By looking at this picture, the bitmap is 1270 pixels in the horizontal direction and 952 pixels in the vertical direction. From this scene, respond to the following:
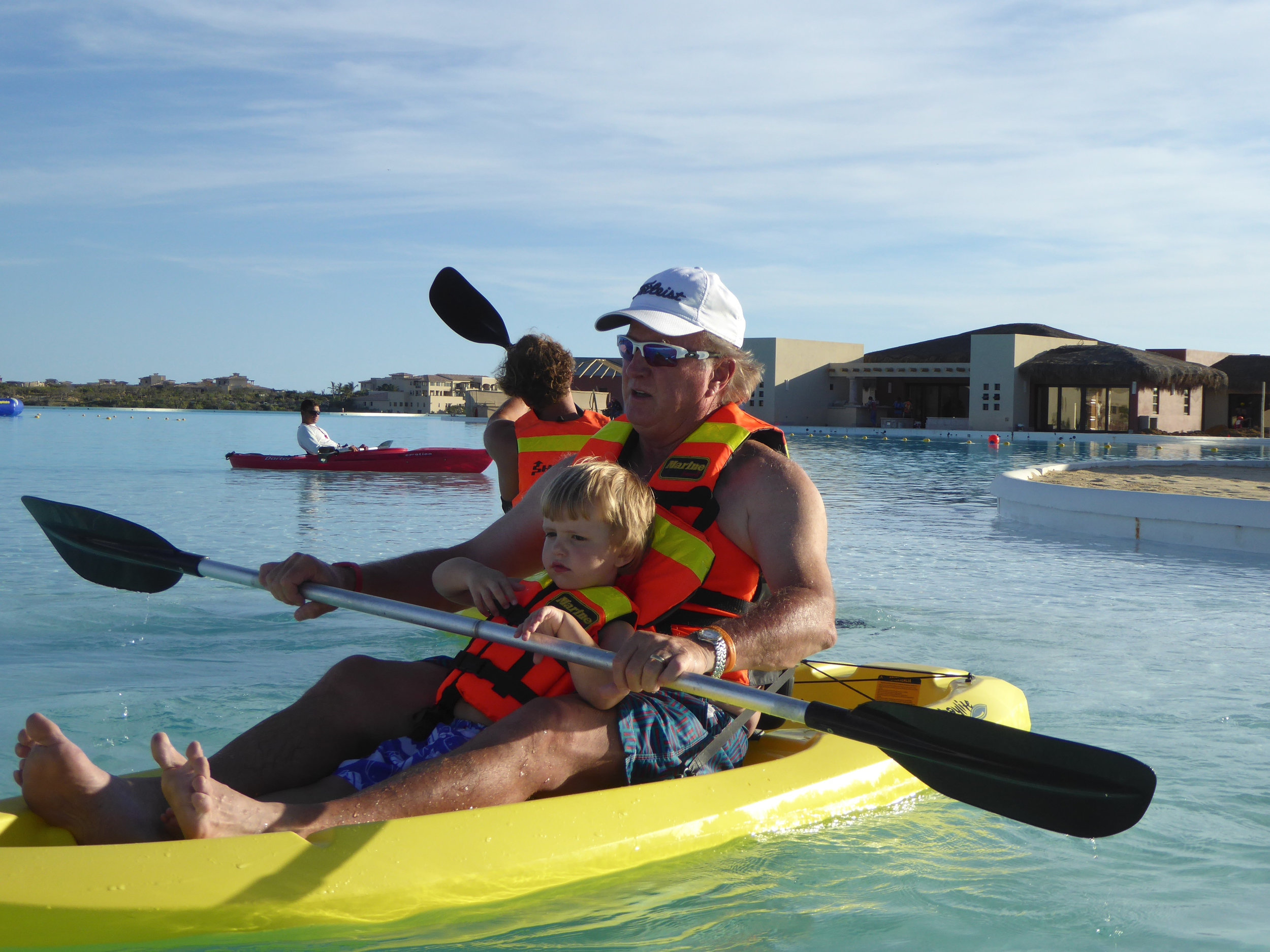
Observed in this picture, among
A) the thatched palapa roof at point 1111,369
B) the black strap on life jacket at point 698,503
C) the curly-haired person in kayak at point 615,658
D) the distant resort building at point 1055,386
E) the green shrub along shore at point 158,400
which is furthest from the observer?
the green shrub along shore at point 158,400

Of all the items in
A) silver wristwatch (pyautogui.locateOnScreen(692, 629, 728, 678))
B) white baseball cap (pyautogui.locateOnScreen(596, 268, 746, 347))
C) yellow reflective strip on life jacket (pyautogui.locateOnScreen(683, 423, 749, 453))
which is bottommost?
silver wristwatch (pyautogui.locateOnScreen(692, 629, 728, 678))

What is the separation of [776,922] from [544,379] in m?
2.70

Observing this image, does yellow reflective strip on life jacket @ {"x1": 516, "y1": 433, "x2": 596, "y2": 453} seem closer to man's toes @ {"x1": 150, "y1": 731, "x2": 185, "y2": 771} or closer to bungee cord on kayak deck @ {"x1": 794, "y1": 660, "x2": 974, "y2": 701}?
bungee cord on kayak deck @ {"x1": 794, "y1": 660, "x2": 974, "y2": 701}

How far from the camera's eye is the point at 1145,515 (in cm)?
975

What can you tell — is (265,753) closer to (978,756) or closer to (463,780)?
(463,780)

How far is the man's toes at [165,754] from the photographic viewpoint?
1.99 metres

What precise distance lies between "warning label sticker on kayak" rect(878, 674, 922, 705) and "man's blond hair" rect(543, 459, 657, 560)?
1582 millimetres

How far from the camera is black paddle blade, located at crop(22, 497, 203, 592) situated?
3.39 m

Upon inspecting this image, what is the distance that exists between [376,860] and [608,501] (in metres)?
0.84

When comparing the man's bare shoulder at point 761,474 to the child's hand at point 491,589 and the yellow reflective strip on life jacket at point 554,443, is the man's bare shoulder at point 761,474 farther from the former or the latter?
the yellow reflective strip on life jacket at point 554,443

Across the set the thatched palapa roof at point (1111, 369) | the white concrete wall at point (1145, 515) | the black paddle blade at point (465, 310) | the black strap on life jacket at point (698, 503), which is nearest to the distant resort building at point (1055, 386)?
the thatched palapa roof at point (1111, 369)

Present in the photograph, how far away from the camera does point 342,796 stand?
238 centimetres

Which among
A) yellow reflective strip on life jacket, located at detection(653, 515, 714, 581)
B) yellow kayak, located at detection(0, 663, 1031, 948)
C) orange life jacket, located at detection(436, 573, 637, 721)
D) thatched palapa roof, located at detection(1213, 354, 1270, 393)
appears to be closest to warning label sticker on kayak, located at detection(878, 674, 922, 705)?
yellow kayak, located at detection(0, 663, 1031, 948)

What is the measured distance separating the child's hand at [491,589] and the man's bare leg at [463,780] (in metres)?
0.31
